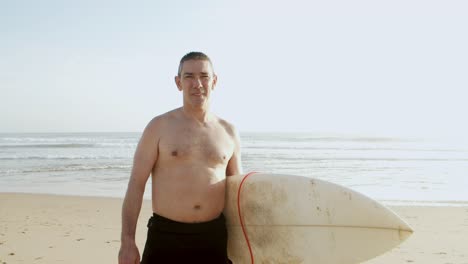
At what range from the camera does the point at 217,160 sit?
262 centimetres

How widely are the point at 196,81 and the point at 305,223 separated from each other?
1292mm

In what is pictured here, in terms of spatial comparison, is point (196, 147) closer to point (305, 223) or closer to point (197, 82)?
point (197, 82)

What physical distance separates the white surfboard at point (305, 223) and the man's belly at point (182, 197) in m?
0.36

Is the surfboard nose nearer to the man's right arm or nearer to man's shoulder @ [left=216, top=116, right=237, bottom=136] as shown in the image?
man's shoulder @ [left=216, top=116, right=237, bottom=136]

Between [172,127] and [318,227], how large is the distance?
1.27 metres

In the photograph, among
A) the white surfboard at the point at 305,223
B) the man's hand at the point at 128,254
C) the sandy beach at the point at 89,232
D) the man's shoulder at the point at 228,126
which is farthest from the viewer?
the sandy beach at the point at 89,232

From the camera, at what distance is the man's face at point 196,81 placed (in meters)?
2.51

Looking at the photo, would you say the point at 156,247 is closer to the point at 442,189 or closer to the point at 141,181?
the point at 141,181

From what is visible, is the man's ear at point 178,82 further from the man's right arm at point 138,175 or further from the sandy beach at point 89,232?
the sandy beach at point 89,232

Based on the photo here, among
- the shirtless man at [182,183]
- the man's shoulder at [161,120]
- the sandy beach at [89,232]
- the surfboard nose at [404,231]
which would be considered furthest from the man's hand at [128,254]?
the sandy beach at [89,232]

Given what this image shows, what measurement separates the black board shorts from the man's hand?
3.4 inches

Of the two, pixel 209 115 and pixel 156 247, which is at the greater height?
pixel 209 115

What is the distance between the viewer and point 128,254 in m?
2.34

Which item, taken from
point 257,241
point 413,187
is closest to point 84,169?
point 413,187
